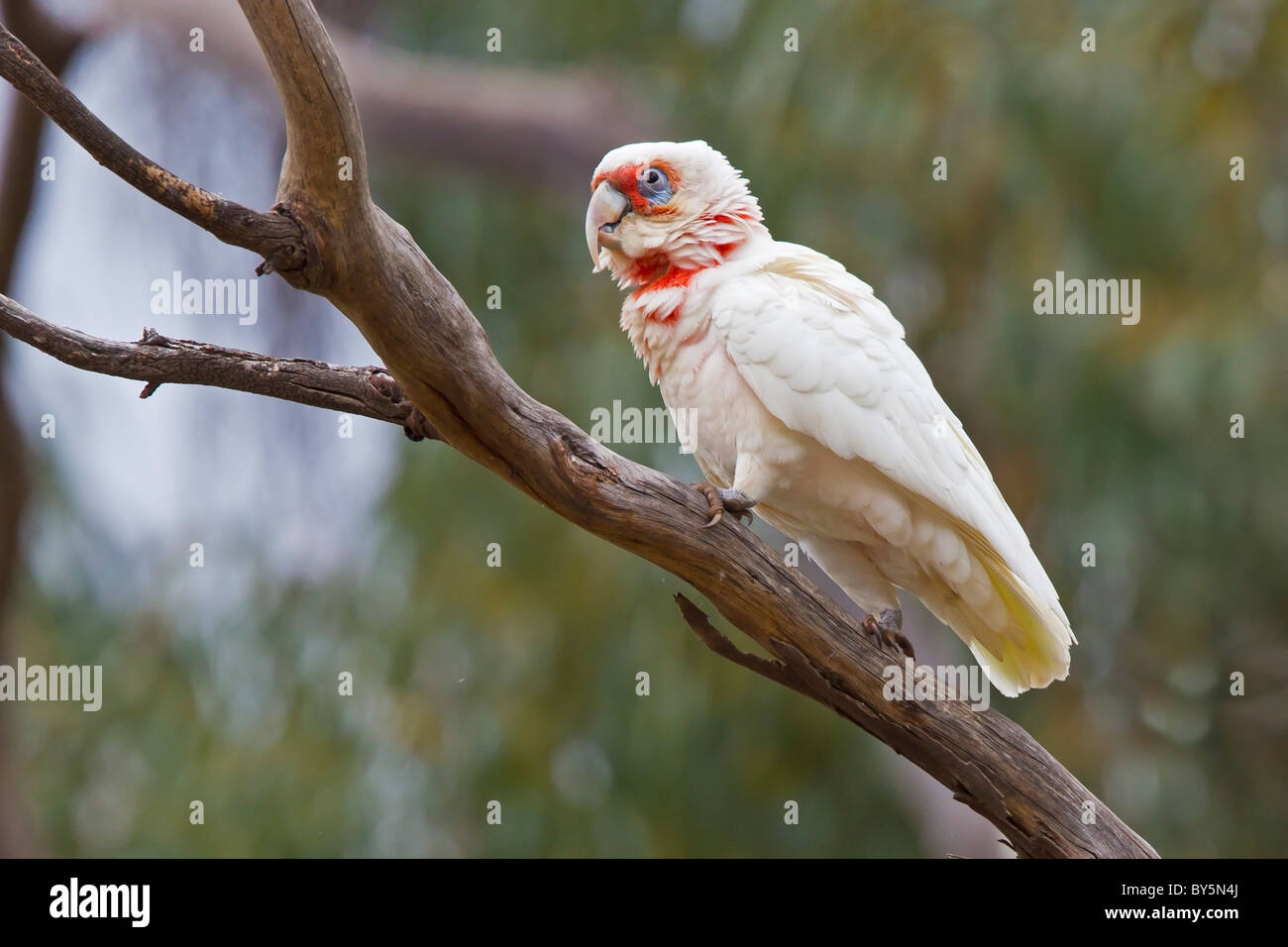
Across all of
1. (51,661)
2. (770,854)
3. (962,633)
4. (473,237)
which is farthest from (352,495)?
(962,633)

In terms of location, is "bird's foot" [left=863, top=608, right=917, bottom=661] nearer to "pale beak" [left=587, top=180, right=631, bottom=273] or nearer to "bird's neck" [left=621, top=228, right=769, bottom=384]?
"bird's neck" [left=621, top=228, right=769, bottom=384]

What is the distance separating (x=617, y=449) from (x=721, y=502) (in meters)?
2.55

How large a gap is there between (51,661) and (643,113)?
326 centimetres

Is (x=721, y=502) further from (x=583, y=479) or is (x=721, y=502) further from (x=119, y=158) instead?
(x=119, y=158)

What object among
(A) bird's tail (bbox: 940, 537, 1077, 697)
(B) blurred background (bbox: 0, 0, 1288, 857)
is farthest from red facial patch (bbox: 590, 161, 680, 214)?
(B) blurred background (bbox: 0, 0, 1288, 857)

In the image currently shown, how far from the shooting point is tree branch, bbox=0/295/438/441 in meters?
1.81

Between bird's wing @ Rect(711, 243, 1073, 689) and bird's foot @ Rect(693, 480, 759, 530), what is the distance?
0.52 feet

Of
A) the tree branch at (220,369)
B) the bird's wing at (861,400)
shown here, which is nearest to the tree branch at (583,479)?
the tree branch at (220,369)

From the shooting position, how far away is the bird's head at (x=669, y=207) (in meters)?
2.31

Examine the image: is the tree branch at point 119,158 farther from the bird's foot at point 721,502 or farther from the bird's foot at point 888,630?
the bird's foot at point 888,630

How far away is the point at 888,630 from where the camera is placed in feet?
7.06

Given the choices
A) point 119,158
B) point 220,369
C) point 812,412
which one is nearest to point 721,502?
point 812,412

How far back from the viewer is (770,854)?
4.93 metres

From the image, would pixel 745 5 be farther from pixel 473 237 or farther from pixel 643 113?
pixel 473 237
